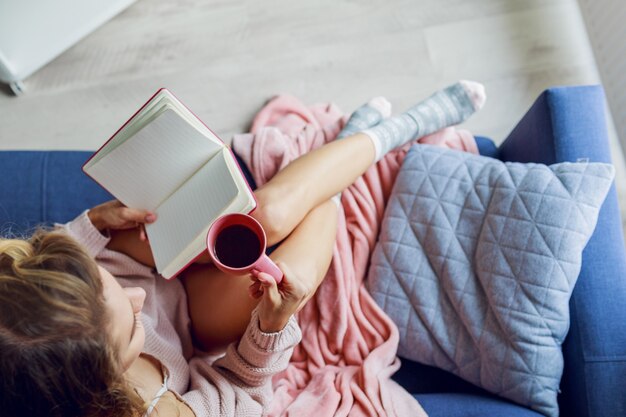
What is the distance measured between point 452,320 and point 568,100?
1.57 feet

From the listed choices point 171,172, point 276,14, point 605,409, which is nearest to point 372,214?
point 171,172

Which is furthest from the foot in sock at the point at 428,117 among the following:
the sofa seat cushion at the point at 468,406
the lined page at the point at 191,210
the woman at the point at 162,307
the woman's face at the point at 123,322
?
the woman's face at the point at 123,322

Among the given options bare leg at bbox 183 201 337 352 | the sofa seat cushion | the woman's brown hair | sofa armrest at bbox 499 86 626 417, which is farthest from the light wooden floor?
the woman's brown hair

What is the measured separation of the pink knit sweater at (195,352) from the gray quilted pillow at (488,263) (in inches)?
11.1

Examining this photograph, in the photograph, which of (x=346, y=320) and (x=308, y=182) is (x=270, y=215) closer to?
(x=308, y=182)

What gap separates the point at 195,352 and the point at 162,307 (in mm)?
115

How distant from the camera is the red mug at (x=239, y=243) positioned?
708 millimetres

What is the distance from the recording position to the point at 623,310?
0.87 m

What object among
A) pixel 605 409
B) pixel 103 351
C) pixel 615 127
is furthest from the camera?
pixel 615 127

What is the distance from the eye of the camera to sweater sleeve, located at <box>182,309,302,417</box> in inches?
31.8

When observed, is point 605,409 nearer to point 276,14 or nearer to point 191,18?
point 276,14


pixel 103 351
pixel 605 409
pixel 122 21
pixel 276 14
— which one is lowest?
pixel 605 409

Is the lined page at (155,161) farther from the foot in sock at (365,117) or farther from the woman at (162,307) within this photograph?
the foot in sock at (365,117)

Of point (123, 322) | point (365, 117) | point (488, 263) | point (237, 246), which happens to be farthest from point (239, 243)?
point (365, 117)
